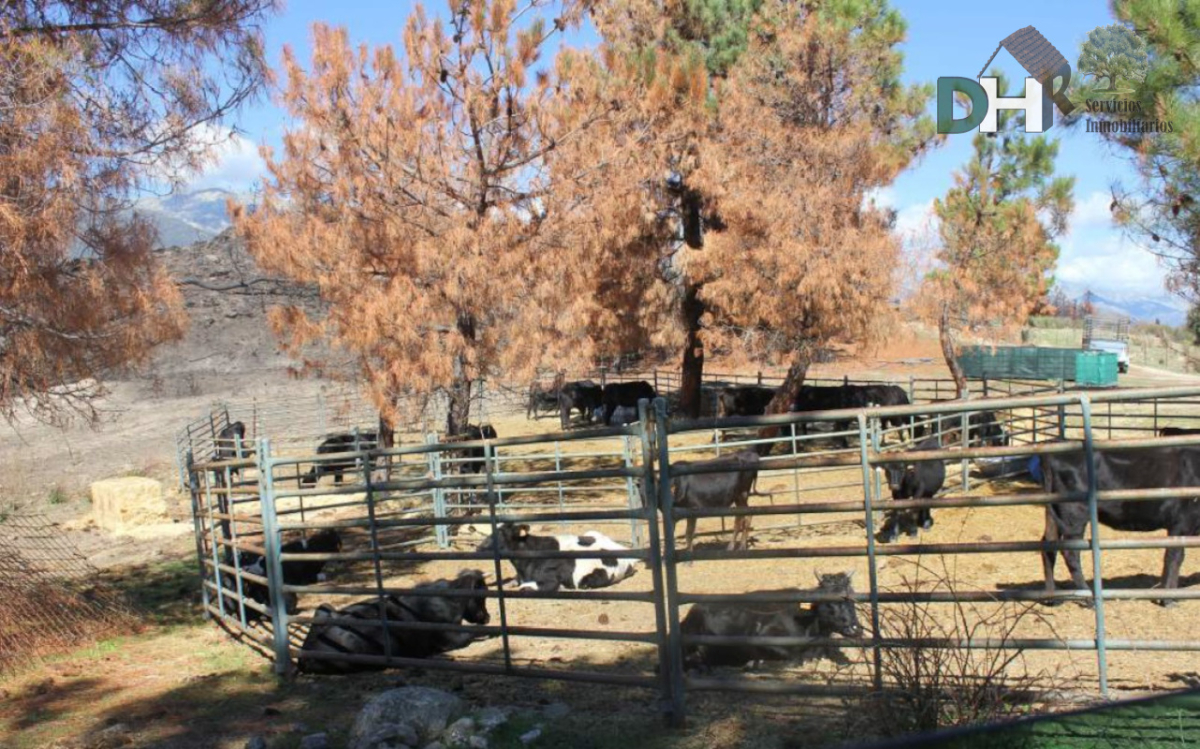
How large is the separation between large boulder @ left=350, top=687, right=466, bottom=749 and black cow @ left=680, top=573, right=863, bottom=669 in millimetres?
1299

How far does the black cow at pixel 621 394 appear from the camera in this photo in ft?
85.2

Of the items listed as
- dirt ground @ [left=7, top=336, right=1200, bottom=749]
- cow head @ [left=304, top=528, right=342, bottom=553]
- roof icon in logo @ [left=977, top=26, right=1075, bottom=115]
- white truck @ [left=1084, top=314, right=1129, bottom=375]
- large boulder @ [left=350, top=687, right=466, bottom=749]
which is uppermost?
roof icon in logo @ [left=977, top=26, right=1075, bottom=115]

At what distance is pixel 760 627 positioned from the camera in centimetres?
508

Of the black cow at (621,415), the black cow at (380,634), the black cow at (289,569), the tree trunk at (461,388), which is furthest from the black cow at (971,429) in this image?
the black cow at (621,415)

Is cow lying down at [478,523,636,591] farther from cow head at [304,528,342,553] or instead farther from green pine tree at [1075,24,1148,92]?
green pine tree at [1075,24,1148,92]

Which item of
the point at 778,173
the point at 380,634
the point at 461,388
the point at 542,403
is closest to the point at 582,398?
the point at 542,403

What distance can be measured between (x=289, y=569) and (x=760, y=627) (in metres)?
5.32

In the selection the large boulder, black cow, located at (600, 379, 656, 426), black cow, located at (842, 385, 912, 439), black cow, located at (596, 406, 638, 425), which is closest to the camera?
the large boulder

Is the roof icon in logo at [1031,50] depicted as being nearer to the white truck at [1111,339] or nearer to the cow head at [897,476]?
the cow head at [897,476]

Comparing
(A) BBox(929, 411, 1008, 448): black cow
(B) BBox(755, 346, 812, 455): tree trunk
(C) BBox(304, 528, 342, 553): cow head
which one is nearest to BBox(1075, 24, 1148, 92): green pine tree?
(A) BBox(929, 411, 1008, 448): black cow

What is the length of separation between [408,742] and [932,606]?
4.03 metres

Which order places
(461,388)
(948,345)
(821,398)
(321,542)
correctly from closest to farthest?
(321,542) < (461,388) < (948,345) < (821,398)

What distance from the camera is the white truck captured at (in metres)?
33.3

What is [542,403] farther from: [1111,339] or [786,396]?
[1111,339]
